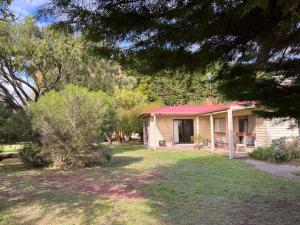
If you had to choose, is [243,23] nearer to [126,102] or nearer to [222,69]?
[222,69]

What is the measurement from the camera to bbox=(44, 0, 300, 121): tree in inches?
114

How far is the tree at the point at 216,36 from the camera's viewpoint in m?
2.88

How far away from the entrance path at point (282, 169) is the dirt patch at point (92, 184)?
4037mm

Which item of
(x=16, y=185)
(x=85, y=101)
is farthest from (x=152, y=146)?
(x=16, y=185)

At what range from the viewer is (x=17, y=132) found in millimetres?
15000

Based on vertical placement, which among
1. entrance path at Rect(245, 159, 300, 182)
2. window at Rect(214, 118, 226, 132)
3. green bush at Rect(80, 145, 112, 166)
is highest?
window at Rect(214, 118, 226, 132)

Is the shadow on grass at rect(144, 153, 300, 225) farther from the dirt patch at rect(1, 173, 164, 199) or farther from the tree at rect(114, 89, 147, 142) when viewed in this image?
the tree at rect(114, 89, 147, 142)

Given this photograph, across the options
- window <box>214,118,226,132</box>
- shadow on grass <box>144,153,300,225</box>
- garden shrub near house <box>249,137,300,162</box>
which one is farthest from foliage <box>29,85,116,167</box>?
window <box>214,118,226,132</box>

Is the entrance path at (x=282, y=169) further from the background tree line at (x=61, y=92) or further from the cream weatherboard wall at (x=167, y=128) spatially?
the cream weatherboard wall at (x=167, y=128)

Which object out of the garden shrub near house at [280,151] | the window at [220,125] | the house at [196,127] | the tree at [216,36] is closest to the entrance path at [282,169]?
the garden shrub near house at [280,151]

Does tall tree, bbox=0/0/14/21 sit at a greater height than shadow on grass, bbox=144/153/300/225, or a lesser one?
greater

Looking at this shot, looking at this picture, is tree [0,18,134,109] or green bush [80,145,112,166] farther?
tree [0,18,134,109]

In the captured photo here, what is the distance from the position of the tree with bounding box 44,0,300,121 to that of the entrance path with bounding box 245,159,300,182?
6.79 meters

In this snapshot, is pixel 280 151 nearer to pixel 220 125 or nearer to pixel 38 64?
pixel 220 125
